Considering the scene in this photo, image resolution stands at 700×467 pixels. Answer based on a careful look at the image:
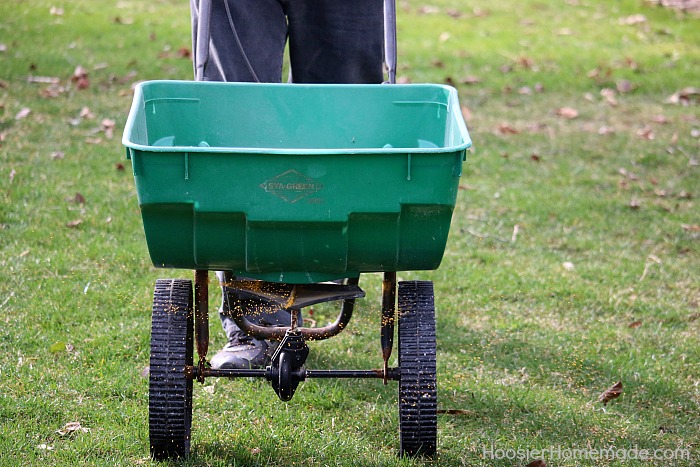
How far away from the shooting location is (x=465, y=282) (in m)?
4.17

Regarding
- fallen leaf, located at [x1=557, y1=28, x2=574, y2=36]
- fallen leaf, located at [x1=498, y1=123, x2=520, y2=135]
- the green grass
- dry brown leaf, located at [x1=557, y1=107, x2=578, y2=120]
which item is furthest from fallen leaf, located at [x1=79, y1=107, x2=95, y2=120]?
fallen leaf, located at [x1=557, y1=28, x2=574, y2=36]

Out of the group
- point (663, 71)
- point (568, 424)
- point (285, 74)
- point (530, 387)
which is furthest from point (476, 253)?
point (663, 71)

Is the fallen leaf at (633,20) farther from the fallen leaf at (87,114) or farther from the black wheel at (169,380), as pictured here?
the black wheel at (169,380)

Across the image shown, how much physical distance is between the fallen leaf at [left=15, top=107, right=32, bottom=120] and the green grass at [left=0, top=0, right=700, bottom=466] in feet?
0.14

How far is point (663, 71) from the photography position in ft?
25.1

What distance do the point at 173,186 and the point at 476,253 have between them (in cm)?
239

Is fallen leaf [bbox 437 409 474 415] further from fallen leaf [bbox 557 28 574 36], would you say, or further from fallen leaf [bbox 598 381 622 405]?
fallen leaf [bbox 557 28 574 36]

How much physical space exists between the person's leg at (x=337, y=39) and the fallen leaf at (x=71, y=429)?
147cm

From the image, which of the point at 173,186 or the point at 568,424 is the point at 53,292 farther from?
the point at 568,424

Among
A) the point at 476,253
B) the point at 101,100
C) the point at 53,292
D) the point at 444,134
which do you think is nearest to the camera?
the point at 444,134

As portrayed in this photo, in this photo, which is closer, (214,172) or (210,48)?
(214,172)

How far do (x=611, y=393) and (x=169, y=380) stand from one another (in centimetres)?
158

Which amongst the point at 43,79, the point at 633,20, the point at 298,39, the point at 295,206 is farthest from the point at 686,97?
the point at 295,206

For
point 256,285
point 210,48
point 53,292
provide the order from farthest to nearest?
point 53,292 < point 210,48 < point 256,285
